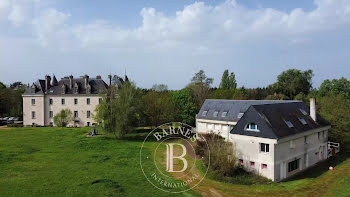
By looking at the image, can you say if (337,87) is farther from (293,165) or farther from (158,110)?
(293,165)

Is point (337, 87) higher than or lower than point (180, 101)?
higher

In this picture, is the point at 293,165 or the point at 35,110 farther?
the point at 35,110

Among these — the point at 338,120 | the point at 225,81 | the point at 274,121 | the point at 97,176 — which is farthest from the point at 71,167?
the point at 225,81

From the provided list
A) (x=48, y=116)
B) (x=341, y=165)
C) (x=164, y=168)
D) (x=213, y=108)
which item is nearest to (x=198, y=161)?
(x=164, y=168)

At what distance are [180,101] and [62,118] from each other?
73.5 feet

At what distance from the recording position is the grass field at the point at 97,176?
60.4 ft

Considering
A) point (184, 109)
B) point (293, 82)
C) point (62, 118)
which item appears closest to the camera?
point (184, 109)

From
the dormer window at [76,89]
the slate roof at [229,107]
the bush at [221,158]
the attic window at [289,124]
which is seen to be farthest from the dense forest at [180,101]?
the bush at [221,158]

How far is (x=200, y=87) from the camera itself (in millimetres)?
65188

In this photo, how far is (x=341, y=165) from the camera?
2758 cm

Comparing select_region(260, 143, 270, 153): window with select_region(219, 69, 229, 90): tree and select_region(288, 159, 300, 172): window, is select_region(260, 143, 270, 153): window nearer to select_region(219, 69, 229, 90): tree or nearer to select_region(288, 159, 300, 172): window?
select_region(288, 159, 300, 172): window

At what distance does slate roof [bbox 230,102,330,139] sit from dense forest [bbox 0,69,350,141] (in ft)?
27.6

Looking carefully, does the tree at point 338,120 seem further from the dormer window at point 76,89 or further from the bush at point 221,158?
the dormer window at point 76,89

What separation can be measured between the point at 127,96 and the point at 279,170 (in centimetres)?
2339
